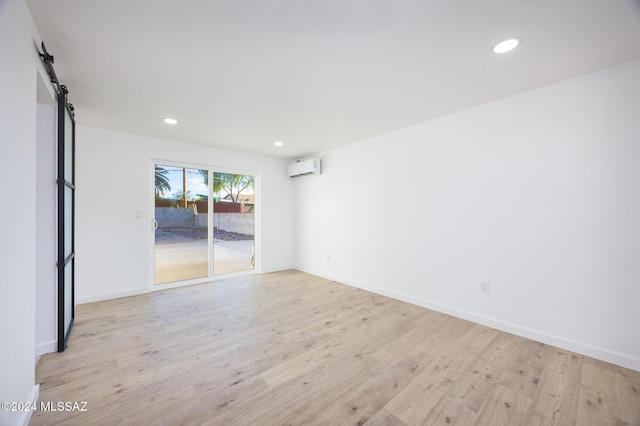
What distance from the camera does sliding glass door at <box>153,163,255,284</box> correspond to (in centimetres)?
413

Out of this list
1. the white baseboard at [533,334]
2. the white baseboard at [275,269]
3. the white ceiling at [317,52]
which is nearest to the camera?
the white ceiling at [317,52]

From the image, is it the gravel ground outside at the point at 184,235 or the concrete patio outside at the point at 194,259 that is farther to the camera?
the concrete patio outside at the point at 194,259

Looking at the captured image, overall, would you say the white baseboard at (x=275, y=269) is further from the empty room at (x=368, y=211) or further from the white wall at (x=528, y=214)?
the white wall at (x=528, y=214)

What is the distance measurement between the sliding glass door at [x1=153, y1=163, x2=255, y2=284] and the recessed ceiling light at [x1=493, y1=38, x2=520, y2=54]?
4310 mm

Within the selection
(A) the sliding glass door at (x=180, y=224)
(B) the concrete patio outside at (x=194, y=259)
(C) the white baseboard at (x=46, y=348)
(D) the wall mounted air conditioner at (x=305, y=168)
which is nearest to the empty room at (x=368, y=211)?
(C) the white baseboard at (x=46, y=348)

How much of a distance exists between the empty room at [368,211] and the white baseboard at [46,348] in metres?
0.01

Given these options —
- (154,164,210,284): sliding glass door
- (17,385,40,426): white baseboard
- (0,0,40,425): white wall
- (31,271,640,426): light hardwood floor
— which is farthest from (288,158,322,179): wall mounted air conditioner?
(17,385,40,426): white baseboard

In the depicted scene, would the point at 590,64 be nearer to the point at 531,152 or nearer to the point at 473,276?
the point at 531,152

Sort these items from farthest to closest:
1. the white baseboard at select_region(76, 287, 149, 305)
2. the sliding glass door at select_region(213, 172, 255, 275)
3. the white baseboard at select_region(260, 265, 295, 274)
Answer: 1. the white baseboard at select_region(260, 265, 295, 274)
2. the sliding glass door at select_region(213, 172, 255, 275)
3. the white baseboard at select_region(76, 287, 149, 305)

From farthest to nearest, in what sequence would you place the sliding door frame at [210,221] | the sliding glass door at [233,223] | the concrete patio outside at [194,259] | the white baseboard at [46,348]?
the sliding glass door at [233,223] → the concrete patio outside at [194,259] → the sliding door frame at [210,221] → the white baseboard at [46,348]

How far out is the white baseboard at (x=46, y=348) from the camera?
83.4 inches

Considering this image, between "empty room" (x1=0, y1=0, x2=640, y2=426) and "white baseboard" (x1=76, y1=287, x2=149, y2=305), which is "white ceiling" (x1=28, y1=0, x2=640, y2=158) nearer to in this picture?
"empty room" (x1=0, y1=0, x2=640, y2=426)

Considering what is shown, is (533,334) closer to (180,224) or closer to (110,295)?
(180,224)

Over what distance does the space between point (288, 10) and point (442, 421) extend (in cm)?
263
